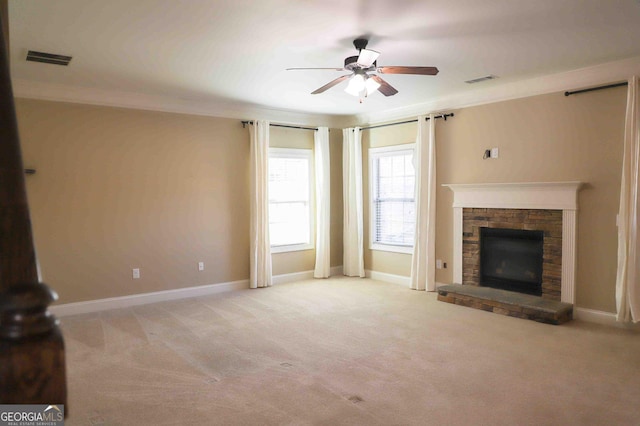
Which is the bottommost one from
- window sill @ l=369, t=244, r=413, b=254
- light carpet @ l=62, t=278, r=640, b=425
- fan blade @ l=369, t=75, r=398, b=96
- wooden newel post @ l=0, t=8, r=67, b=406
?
light carpet @ l=62, t=278, r=640, b=425

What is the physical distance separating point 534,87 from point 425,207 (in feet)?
6.90

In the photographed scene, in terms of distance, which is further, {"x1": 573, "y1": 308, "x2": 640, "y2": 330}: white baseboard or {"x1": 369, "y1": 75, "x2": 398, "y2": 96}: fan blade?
{"x1": 573, "y1": 308, "x2": 640, "y2": 330}: white baseboard

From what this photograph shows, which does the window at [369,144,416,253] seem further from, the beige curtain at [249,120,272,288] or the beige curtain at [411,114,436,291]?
the beige curtain at [249,120,272,288]

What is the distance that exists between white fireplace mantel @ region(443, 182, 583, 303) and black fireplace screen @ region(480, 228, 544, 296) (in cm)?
32

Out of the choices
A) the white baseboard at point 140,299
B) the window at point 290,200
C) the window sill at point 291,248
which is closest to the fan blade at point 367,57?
the window at point 290,200

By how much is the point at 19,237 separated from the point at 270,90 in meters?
5.06

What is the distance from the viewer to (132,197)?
550 cm

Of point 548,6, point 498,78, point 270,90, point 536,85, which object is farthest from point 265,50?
point 536,85

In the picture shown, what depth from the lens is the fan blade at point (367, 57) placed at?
3.38m

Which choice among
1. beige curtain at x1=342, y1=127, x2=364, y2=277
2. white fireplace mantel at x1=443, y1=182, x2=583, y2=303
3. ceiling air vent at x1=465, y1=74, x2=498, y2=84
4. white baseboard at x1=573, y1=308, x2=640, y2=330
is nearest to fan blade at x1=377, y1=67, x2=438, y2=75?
ceiling air vent at x1=465, y1=74, x2=498, y2=84

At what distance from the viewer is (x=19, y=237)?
579 mm

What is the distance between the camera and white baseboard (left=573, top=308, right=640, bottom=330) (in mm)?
4352

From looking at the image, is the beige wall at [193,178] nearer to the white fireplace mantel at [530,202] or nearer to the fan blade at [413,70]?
the white fireplace mantel at [530,202]

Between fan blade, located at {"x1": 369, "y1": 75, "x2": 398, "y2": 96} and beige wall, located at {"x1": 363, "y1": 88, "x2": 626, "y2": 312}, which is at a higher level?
fan blade, located at {"x1": 369, "y1": 75, "x2": 398, "y2": 96}
